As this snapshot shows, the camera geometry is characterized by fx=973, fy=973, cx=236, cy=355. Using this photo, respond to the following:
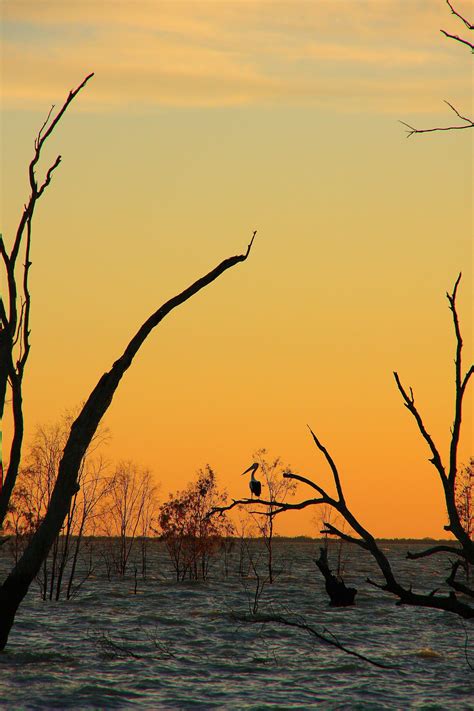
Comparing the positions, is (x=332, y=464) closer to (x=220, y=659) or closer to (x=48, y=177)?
(x=48, y=177)

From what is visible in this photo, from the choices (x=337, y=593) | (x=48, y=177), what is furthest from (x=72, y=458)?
(x=337, y=593)

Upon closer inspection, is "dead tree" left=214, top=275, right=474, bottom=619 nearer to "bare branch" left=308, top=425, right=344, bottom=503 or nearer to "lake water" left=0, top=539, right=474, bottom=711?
"bare branch" left=308, top=425, right=344, bottom=503

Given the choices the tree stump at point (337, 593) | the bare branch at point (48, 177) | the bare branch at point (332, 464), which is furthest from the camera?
the tree stump at point (337, 593)

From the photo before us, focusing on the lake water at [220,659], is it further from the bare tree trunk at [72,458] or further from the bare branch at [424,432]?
the bare branch at [424,432]

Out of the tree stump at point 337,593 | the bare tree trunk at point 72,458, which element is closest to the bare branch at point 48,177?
the bare tree trunk at point 72,458

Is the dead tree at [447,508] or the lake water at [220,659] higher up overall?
the dead tree at [447,508]

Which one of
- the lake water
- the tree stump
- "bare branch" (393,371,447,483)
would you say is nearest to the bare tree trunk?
the lake water

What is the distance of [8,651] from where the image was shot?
2347cm

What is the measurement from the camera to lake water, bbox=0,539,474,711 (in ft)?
62.5

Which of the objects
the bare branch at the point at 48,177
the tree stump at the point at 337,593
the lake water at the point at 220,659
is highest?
the bare branch at the point at 48,177

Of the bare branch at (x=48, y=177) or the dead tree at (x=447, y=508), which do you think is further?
the bare branch at (x=48, y=177)

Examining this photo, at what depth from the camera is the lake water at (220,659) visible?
62.5 feet

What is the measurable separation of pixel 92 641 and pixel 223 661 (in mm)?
4477

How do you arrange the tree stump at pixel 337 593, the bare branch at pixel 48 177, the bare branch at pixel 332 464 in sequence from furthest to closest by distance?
the tree stump at pixel 337 593 → the bare branch at pixel 48 177 → the bare branch at pixel 332 464
